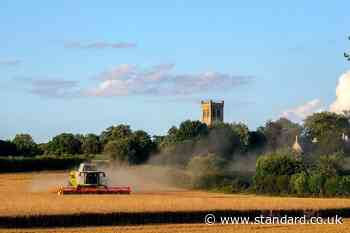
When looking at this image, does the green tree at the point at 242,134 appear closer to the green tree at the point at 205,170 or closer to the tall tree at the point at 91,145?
the tall tree at the point at 91,145

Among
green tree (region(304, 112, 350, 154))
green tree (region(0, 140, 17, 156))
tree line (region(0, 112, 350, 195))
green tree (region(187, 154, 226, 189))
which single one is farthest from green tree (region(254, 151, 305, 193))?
green tree (region(304, 112, 350, 154))

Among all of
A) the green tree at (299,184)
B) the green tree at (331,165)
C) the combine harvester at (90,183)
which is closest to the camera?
the combine harvester at (90,183)

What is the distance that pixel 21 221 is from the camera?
36250 mm

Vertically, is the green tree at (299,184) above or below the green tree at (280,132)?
below

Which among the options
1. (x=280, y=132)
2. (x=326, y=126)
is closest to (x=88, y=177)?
(x=326, y=126)

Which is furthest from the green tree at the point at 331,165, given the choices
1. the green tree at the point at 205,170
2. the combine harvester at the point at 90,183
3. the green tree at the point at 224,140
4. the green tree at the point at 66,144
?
the green tree at the point at 66,144

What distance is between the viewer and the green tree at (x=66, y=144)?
16300 cm

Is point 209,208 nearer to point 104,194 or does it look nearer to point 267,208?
point 267,208

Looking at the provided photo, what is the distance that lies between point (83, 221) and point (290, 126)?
15865cm

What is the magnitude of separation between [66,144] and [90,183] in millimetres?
104706

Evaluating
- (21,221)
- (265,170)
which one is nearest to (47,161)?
(265,170)

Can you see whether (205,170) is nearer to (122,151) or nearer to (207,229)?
(122,151)

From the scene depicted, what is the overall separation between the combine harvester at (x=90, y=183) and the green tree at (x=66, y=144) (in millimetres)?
97411

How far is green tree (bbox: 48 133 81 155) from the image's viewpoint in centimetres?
16300
